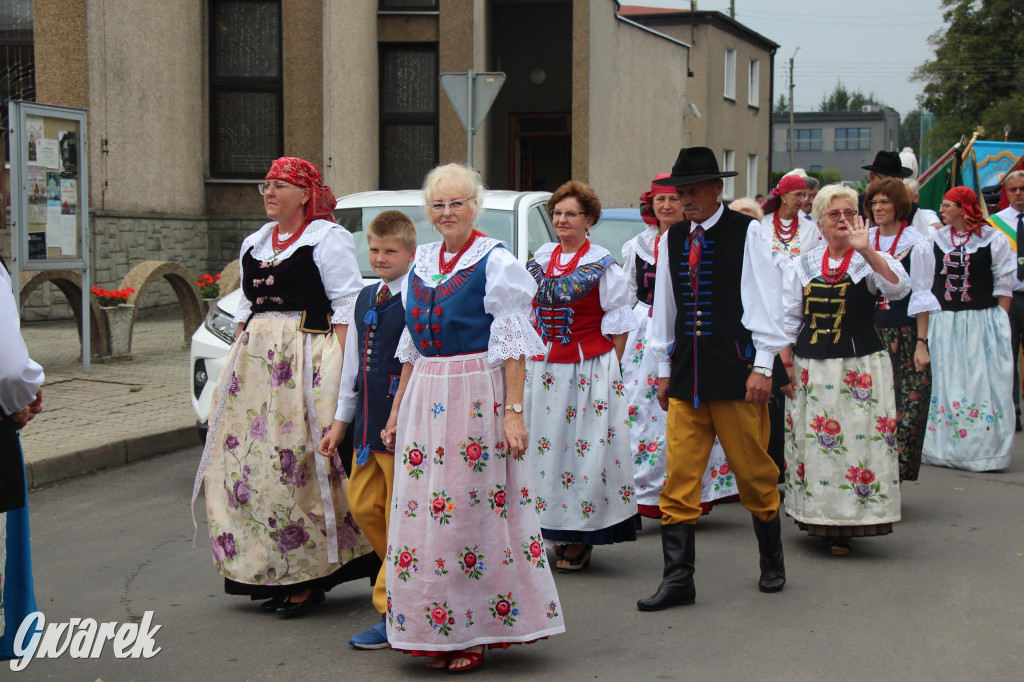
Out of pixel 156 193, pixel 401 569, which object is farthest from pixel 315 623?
pixel 156 193

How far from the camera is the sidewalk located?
28.0 ft

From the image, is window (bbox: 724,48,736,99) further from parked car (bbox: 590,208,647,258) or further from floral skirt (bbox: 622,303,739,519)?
floral skirt (bbox: 622,303,739,519)

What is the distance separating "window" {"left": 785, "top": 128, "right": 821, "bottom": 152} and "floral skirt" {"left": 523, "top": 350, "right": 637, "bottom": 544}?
112526 millimetres

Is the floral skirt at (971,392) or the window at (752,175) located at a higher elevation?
the window at (752,175)

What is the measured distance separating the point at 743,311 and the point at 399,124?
17863mm

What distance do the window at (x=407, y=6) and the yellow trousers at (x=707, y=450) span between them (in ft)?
58.7

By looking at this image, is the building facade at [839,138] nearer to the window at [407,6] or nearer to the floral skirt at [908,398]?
the window at [407,6]

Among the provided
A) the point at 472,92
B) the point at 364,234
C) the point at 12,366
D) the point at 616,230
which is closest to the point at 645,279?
the point at 364,234

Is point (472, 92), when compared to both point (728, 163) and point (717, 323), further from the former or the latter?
point (728, 163)

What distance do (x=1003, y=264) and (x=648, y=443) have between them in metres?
3.74

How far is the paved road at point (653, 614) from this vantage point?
4691 millimetres

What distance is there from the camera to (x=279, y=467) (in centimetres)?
534

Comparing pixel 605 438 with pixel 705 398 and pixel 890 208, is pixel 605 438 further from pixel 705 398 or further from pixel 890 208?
pixel 890 208

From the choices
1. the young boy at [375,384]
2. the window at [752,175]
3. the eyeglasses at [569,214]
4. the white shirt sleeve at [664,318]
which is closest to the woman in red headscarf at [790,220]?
the eyeglasses at [569,214]
